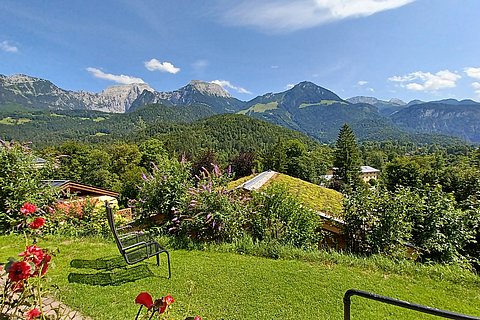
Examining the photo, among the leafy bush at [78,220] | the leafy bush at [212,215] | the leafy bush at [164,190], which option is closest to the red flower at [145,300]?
the leafy bush at [212,215]

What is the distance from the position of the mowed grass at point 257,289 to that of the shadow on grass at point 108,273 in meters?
0.04

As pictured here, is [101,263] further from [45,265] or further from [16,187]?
[45,265]

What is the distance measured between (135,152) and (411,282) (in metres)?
44.4

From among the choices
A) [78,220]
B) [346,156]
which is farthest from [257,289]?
[346,156]

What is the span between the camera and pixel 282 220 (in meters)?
6.14

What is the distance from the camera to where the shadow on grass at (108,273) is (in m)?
4.21

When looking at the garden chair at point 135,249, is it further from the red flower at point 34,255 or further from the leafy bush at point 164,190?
the red flower at point 34,255

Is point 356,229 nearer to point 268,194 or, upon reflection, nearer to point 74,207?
point 268,194

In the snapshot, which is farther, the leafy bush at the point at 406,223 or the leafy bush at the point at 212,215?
the leafy bush at the point at 212,215

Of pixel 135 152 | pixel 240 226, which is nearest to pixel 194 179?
pixel 240 226

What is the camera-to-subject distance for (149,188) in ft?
23.8

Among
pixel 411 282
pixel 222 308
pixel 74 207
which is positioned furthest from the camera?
pixel 74 207

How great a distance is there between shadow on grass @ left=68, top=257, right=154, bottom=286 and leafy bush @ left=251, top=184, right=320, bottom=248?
2.53 metres

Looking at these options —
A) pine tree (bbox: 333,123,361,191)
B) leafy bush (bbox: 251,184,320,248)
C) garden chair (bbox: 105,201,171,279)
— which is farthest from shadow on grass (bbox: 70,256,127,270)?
pine tree (bbox: 333,123,361,191)
